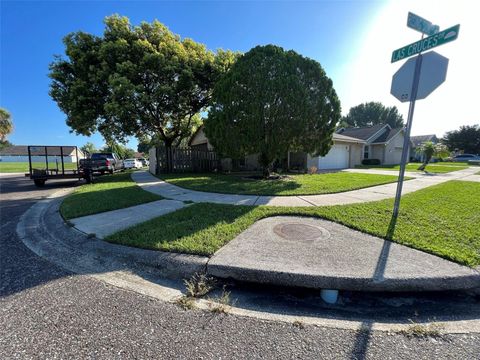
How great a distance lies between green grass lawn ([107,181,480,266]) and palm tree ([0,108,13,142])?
46946 millimetres

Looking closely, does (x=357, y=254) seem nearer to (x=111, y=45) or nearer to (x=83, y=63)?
(x=111, y=45)

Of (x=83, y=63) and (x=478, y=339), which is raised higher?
(x=83, y=63)

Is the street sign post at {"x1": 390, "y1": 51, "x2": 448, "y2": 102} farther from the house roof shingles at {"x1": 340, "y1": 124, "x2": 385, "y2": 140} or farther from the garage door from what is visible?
the house roof shingles at {"x1": 340, "y1": 124, "x2": 385, "y2": 140}

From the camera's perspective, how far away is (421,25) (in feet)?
12.6

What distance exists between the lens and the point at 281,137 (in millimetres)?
9359

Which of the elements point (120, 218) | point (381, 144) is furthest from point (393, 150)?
point (120, 218)

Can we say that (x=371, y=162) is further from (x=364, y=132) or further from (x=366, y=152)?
(x=364, y=132)

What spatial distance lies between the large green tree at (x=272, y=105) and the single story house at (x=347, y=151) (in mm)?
3633

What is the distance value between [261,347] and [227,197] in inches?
205

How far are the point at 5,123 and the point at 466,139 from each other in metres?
83.8

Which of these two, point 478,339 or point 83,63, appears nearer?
point 478,339

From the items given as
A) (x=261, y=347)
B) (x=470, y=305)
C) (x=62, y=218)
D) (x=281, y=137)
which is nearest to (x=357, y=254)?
(x=470, y=305)

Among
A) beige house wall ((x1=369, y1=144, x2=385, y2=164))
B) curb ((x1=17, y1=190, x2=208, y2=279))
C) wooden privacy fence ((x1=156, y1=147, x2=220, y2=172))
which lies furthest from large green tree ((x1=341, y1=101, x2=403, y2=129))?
curb ((x1=17, y1=190, x2=208, y2=279))

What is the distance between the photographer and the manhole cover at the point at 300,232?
12.3ft
